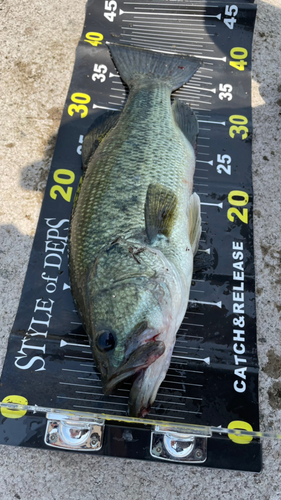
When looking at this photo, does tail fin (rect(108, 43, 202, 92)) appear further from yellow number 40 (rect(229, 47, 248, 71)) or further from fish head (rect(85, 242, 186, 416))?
fish head (rect(85, 242, 186, 416))

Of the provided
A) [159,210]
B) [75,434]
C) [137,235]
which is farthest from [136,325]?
[75,434]

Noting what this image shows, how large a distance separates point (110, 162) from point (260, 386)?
183 centimetres

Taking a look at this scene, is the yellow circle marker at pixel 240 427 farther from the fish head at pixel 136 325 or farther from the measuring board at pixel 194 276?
the fish head at pixel 136 325

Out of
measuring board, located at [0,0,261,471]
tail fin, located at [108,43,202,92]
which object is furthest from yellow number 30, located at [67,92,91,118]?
tail fin, located at [108,43,202,92]

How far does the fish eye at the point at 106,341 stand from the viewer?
1.94m

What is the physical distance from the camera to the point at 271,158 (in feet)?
10.7

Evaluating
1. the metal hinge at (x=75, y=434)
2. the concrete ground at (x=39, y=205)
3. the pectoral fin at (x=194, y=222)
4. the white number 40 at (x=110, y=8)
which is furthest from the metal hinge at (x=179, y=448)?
the white number 40 at (x=110, y=8)

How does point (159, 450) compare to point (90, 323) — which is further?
point (159, 450)

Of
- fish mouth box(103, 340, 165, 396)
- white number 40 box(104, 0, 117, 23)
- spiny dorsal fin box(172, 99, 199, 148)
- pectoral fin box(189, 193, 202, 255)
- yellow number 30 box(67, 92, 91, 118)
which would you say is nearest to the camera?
fish mouth box(103, 340, 165, 396)

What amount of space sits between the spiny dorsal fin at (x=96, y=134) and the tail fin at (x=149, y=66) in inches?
19.0

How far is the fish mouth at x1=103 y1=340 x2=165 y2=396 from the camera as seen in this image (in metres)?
1.88

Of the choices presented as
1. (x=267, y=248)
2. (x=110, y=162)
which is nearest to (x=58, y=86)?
(x=110, y=162)

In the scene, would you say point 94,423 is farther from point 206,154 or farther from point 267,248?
point 206,154

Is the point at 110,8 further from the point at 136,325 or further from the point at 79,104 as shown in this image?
the point at 136,325
